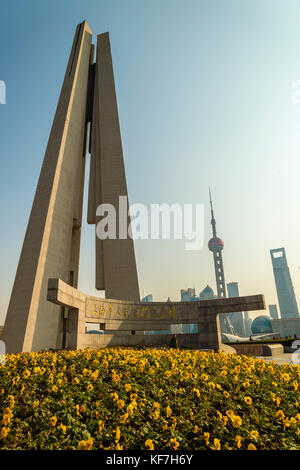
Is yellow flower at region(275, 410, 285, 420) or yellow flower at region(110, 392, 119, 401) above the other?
yellow flower at region(110, 392, 119, 401)

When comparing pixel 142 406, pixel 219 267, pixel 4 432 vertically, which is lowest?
pixel 4 432

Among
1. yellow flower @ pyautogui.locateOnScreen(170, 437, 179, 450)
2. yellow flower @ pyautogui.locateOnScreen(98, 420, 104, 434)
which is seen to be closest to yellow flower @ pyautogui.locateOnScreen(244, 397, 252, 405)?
yellow flower @ pyautogui.locateOnScreen(170, 437, 179, 450)

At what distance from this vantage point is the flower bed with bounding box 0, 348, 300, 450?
3461 mm

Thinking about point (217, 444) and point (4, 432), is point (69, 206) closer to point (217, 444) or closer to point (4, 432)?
point (4, 432)

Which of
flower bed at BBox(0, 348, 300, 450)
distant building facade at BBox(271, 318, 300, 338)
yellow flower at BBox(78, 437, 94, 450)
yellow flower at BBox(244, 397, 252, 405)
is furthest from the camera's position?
distant building facade at BBox(271, 318, 300, 338)

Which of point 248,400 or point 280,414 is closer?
point 280,414

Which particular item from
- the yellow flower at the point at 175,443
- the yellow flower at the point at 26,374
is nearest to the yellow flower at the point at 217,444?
the yellow flower at the point at 175,443

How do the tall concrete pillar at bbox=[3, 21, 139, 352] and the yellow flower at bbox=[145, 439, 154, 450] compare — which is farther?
the tall concrete pillar at bbox=[3, 21, 139, 352]

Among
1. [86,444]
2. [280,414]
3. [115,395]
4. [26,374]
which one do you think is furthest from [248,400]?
[26,374]

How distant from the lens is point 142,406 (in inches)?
163

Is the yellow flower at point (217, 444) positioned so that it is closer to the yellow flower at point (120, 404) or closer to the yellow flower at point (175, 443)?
the yellow flower at point (175, 443)

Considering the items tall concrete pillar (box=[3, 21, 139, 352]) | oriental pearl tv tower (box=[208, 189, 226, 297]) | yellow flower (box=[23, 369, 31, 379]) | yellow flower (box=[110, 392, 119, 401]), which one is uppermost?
oriental pearl tv tower (box=[208, 189, 226, 297])

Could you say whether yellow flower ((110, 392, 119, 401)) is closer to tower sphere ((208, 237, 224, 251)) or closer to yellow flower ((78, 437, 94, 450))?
yellow flower ((78, 437, 94, 450))
